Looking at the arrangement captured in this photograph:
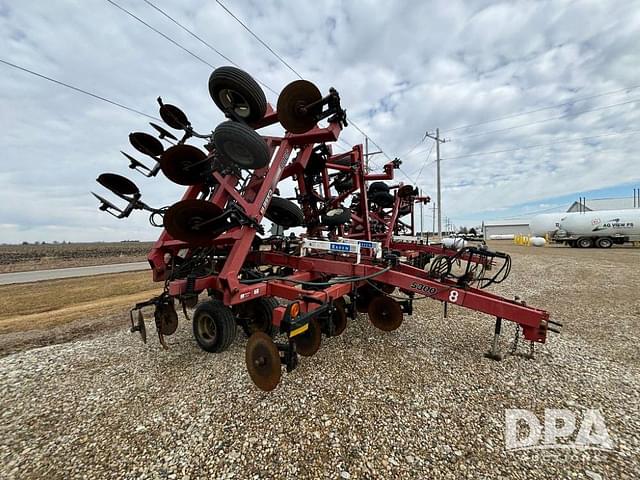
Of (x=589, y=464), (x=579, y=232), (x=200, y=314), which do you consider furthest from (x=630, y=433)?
(x=579, y=232)

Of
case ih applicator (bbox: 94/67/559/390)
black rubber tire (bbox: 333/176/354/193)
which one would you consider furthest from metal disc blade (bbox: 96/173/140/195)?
black rubber tire (bbox: 333/176/354/193)

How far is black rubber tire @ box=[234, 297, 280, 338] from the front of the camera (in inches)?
172

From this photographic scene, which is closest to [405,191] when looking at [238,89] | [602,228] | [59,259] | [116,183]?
[238,89]

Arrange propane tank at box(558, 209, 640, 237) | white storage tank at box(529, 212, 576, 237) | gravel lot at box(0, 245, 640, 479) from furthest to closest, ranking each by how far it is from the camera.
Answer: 1. white storage tank at box(529, 212, 576, 237)
2. propane tank at box(558, 209, 640, 237)
3. gravel lot at box(0, 245, 640, 479)

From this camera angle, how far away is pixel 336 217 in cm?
651

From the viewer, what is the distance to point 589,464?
2041mm

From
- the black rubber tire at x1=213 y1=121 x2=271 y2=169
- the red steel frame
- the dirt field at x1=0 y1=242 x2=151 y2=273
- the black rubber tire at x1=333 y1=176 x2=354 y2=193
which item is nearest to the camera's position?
the red steel frame

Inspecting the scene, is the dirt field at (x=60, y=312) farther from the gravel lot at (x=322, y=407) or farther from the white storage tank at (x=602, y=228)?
the white storage tank at (x=602, y=228)

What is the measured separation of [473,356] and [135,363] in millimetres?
4719

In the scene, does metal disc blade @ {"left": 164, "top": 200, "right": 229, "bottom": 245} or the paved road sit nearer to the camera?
metal disc blade @ {"left": 164, "top": 200, "right": 229, "bottom": 245}

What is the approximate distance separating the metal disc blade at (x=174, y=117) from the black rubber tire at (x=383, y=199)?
26.6 feet

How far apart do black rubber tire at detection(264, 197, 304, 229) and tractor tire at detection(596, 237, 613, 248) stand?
32290mm

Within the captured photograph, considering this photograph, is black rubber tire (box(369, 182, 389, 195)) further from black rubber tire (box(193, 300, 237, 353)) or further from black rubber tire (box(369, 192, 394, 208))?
black rubber tire (box(193, 300, 237, 353))

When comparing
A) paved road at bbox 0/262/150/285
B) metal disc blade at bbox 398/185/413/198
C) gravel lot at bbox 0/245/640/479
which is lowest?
paved road at bbox 0/262/150/285
